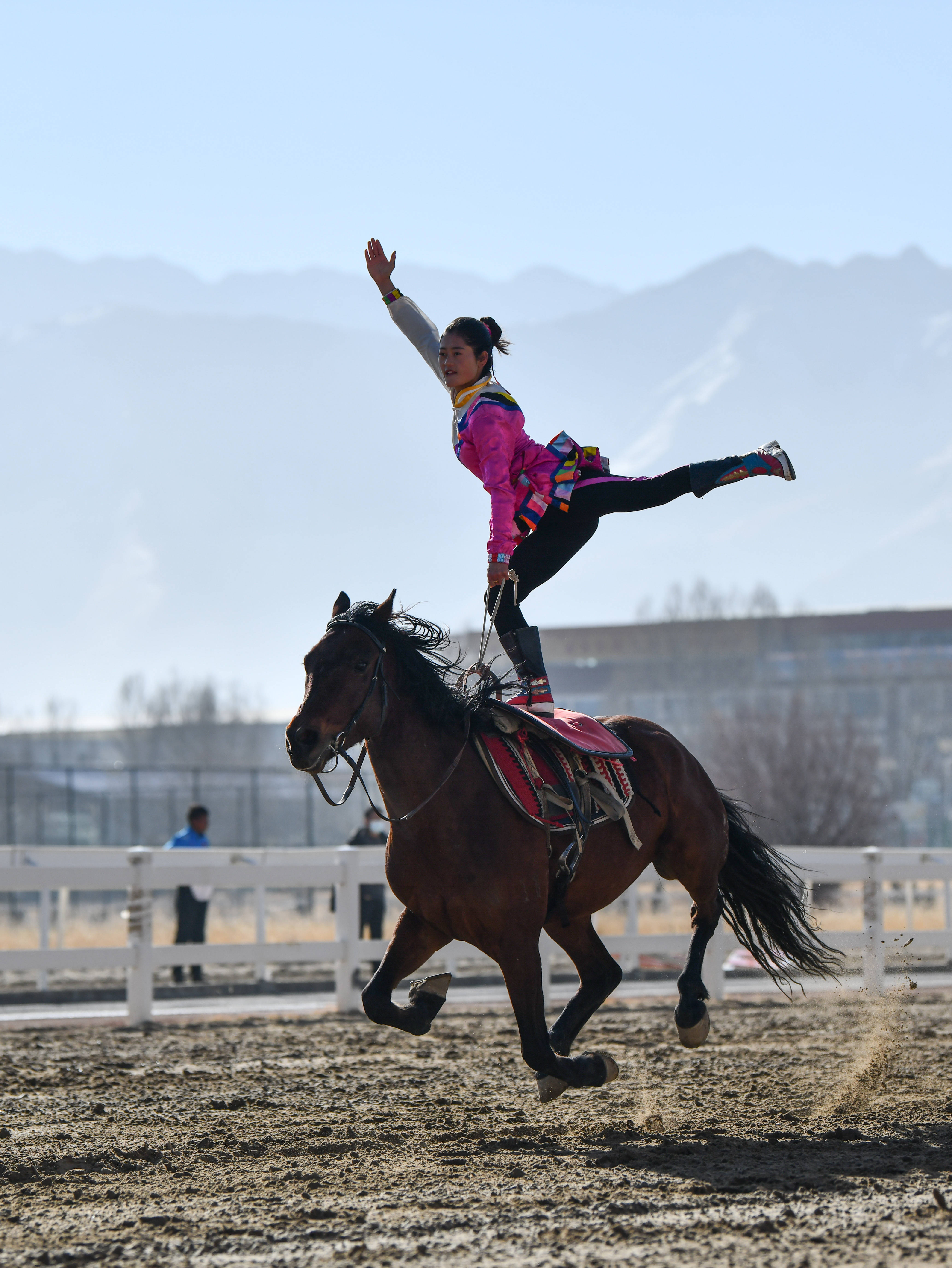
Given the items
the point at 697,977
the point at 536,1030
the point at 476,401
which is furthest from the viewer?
the point at 697,977

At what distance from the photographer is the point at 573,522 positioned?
22.5 feet

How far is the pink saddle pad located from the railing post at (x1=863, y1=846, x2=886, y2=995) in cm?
708

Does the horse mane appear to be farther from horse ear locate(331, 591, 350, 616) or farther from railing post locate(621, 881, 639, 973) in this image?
railing post locate(621, 881, 639, 973)

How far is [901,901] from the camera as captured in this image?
108 feet

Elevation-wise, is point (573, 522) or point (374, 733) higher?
point (573, 522)

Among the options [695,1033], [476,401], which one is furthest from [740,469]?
[695,1033]

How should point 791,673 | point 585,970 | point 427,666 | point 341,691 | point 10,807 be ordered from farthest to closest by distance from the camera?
point 791,673 < point 10,807 < point 585,970 < point 427,666 < point 341,691

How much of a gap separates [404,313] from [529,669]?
1.81 m

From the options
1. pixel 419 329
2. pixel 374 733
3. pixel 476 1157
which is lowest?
pixel 476 1157

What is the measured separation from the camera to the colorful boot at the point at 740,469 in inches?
259

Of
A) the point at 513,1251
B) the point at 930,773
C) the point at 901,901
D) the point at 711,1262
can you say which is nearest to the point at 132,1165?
the point at 513,1251

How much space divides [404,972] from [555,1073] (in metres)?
0.79

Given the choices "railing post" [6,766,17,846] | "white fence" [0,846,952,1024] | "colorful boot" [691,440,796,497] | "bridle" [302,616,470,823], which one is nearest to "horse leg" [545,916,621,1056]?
"bridle" [302,616,470,823]

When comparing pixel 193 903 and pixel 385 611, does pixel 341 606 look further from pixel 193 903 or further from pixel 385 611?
pixel 193 903
